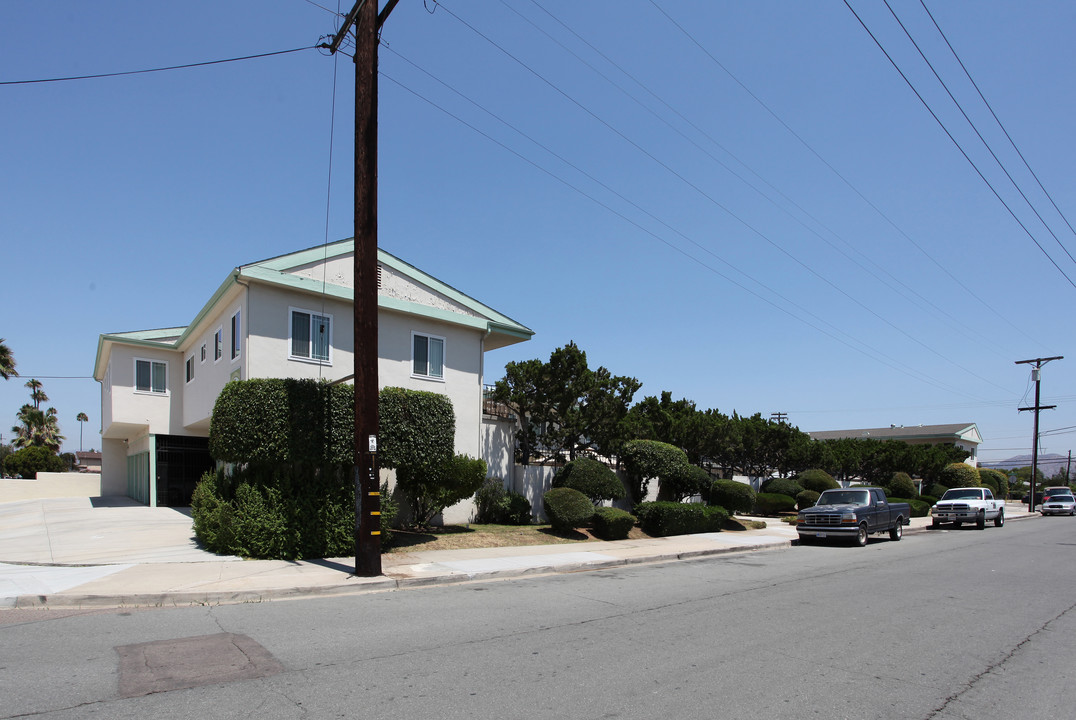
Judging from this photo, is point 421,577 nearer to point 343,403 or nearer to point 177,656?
point 343,403

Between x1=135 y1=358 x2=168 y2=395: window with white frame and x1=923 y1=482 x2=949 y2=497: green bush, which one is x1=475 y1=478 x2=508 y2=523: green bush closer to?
x1=135 y1=358 x2=168 y2=395: window with white frame

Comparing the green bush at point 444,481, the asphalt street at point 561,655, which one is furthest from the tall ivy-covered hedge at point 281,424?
the asphalt street at point 561,655

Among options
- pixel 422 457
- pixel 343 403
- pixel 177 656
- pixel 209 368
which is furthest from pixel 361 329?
pixel 209 368

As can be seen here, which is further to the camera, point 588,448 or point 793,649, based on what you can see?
point 588,448

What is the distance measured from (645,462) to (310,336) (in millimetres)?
11201

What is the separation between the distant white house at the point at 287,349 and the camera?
54.8ft

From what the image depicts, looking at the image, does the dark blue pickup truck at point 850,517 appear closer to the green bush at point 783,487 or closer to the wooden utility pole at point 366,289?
the green bush at point 783,487

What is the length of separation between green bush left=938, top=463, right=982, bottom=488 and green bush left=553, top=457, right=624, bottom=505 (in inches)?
1465

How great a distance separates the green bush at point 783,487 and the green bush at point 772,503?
0.71 m

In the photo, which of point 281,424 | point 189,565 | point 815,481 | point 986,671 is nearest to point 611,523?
point 281,424

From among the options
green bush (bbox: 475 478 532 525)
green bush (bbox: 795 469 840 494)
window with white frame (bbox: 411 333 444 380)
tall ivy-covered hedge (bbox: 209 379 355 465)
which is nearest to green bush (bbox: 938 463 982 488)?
green bush (bbox: 795 469 840 494)

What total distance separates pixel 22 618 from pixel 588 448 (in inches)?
636

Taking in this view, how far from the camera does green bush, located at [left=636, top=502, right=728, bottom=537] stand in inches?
786

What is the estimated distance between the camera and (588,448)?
2222 centimetres
